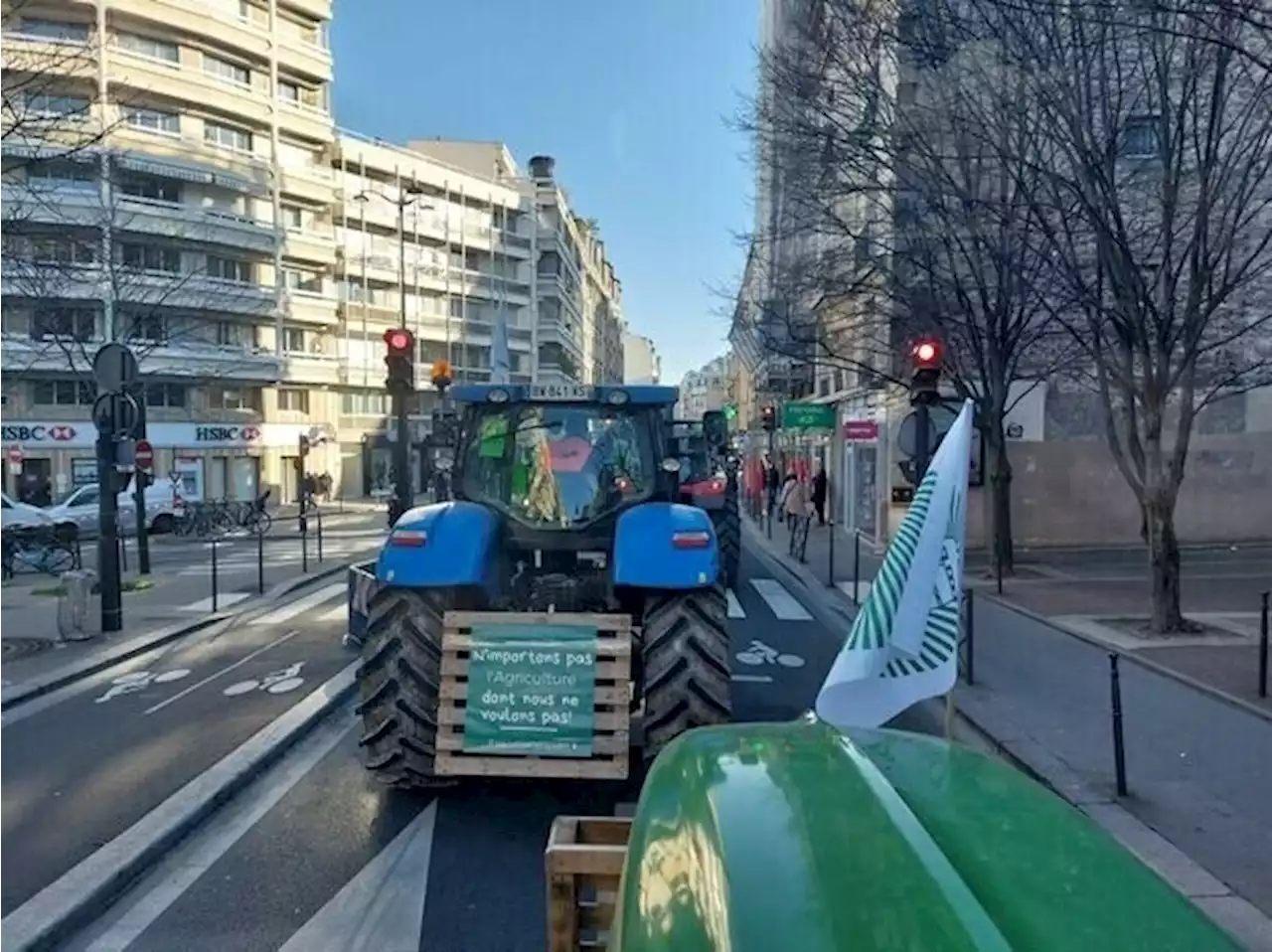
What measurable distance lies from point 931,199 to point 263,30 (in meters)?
43.1

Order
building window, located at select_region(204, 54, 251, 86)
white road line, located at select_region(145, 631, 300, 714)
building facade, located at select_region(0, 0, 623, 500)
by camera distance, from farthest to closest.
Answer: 1. building window, located at select_region(204, 54, 251, 86)
2. building facade, located at select_region(0, 0, 623, 500)
3. white road line, located at select_region(145, 631, 300, 714)

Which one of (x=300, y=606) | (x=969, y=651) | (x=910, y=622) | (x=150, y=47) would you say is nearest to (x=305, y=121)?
(x=150, y=47)

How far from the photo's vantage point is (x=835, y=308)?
20.0 m

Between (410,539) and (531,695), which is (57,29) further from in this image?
(531,695)

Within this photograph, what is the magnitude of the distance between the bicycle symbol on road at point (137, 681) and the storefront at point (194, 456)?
28484 mm

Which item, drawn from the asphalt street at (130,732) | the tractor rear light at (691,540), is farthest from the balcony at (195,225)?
the tractor rear light at (691,540)

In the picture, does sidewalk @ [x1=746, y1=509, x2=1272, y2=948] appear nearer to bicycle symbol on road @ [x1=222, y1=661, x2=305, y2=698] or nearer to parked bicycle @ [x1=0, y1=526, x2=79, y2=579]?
bicycle symbol on road @ [x1=222, y1=661, x2=305, y2=698]

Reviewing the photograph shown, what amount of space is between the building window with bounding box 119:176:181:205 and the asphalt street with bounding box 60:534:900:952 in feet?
137

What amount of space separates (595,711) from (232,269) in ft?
150

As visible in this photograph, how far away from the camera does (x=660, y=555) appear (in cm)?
639

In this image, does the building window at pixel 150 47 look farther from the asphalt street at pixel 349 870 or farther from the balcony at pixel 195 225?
the asphalt street at pixel 349 870

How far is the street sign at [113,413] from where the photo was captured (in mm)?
12203

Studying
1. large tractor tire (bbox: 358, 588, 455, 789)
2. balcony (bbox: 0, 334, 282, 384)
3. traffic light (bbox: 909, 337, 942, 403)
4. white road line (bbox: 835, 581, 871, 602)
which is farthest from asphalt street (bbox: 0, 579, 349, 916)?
balcony (bbox: 0, 334, 282, 384)

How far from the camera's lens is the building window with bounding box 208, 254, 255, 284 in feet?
150
